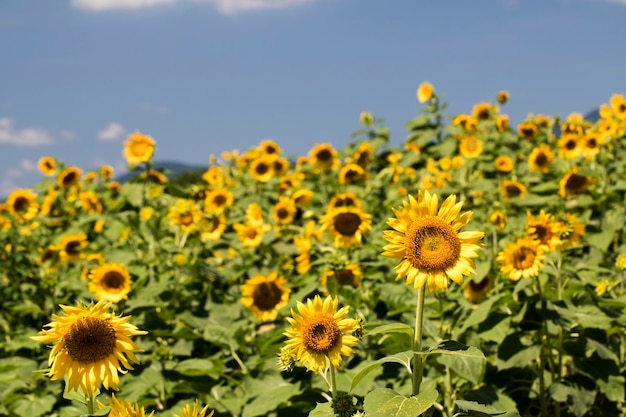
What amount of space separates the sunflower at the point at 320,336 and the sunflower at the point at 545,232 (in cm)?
164

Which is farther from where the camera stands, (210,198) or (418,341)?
(210,198)

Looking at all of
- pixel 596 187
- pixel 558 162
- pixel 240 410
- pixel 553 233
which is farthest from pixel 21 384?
pixel 558 162

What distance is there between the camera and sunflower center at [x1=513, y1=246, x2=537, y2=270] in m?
3.67

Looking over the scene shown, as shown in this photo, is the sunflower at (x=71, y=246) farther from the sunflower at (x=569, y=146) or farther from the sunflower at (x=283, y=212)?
the sunflower at (x=569, y=146)

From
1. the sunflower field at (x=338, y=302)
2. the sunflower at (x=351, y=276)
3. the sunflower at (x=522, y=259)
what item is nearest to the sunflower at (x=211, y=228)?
the sunflower field at (x=338, y=302)

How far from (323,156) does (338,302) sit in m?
4.72

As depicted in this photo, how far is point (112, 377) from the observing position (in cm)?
240

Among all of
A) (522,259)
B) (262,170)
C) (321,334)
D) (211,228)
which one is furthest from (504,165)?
(321,334)

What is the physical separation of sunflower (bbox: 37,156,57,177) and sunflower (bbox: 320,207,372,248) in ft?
19.6

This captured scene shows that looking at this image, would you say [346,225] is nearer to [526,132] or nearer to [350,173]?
[350,173]

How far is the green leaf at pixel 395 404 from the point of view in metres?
2.07

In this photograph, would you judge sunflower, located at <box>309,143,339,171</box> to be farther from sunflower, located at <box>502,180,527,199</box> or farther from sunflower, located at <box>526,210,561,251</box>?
sunflower, located at <box>526,210,561,251</box>

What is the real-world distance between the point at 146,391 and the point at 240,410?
0.54 meters

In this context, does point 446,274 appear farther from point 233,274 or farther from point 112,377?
point 233,274
